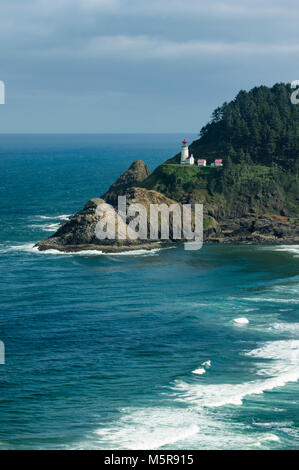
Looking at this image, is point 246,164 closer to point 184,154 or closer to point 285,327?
point 184,154

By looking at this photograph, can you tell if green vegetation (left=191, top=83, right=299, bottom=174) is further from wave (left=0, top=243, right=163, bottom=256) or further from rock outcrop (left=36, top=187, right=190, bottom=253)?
wave (left=0, top=243, right=163, bottom=256)

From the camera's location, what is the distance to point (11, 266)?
11281cm

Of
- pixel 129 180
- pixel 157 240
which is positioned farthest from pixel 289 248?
pixel 129 180

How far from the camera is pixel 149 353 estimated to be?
71.3m

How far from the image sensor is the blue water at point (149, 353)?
180ft

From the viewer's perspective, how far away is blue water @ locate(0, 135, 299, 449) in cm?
5481

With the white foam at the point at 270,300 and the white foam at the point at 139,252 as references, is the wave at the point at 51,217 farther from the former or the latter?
the white foam at the point at 270,300

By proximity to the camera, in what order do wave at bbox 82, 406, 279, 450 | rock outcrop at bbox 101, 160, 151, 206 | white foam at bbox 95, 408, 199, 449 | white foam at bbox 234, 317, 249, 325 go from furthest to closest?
rock outcrop at bbox 101, 160, 151, 206, white foam at bbox 234, 317, 249, 325, white foam at bbox 95, 408, 199, 449, wave at bbox 82, 406, 279, 450

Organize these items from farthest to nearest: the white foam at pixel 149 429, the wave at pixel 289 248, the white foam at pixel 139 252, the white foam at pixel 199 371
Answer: the wave at pixel 289 248
the white foam at pixel 139 252
the white foam at pixel 199 371
the white foam at pixel 149 429

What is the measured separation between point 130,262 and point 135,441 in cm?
6463

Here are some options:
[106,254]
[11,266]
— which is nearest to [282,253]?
[106,254]

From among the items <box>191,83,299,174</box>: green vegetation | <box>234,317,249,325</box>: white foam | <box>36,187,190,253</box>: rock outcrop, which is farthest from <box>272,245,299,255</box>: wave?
<box>234,317,249,325</box>: white foam

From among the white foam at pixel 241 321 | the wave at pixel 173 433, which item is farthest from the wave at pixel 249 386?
the white foam at pixel 241 321
